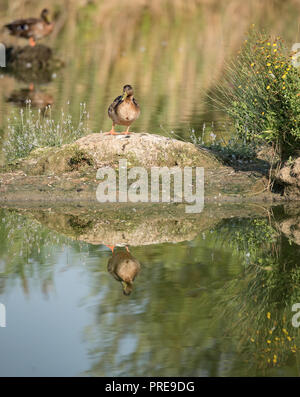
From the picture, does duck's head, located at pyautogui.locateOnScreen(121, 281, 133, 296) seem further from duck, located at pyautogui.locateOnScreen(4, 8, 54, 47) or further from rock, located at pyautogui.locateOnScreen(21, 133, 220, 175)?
duck, located at pyautogui.locateOnScreen(4, 8, 54, 47)

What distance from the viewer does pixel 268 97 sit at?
1160 cm

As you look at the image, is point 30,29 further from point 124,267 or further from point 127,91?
point 124,267

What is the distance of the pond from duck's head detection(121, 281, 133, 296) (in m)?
0.05

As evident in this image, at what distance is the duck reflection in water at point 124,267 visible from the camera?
26.7 ft

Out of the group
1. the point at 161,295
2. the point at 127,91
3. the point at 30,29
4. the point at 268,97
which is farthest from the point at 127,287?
the point at 30,29

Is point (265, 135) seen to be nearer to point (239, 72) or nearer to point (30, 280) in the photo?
point (239, 72)

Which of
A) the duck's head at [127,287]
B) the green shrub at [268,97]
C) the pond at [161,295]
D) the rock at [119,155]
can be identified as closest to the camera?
the pond at [161,295]

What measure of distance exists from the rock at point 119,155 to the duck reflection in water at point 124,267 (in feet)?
10.9

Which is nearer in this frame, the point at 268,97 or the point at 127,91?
the point at 268,97

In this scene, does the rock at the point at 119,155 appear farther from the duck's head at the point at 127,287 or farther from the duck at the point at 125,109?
the duck's head at the point at 127,287

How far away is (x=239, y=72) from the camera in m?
12.1

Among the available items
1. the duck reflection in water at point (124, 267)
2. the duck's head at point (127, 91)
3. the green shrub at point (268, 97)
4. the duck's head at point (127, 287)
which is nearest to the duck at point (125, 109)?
the duck's head at point (127, 91)

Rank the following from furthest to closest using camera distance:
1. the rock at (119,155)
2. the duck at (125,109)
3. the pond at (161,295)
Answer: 1. the rock at (119,155)
2. the duck at (125,109)
3. the pond at (161,295)

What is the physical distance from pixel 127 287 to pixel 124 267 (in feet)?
2.13
